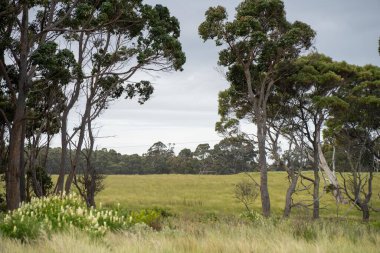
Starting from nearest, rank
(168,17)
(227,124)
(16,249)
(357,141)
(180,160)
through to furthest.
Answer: (16,249)
(168,17)
(227,124)
(357,141)
(180,160)

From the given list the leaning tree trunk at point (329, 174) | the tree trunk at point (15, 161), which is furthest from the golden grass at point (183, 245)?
the leaning tree trunk at point (329, 174)

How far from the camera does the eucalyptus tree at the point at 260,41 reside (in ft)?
69.1

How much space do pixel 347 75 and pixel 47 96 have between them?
694 inches

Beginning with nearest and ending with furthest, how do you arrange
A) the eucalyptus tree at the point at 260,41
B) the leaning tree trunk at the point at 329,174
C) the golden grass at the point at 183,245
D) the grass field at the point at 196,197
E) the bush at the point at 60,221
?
the golden grass at the point at 183,245 → the bush at the point at 60,221 → the eucalyptus tree at the point at 260,41 → the leaning tree trunk at the point at 329,174 → the grass field at the point at 196,197

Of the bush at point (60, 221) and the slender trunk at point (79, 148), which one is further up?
the slender trunk at point (79, 148)

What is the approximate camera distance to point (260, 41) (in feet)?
67.9

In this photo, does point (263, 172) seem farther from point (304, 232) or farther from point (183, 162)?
point (183, 162)

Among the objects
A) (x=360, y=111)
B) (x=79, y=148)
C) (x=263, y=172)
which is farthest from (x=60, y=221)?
(x=360, y=111)

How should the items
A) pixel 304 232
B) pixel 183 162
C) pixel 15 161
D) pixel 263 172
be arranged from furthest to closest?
pixel 183 162, pixel 263 172, pixel 15 161, pixel 304 232

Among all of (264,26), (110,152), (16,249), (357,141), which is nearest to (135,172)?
(110,152)

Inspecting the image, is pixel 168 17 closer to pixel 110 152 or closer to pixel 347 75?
pixel 347 75

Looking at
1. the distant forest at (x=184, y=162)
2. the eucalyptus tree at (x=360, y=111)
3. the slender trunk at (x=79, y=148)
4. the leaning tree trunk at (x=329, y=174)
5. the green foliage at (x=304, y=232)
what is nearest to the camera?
the green foliage at (x=304, y=232)

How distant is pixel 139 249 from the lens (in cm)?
619

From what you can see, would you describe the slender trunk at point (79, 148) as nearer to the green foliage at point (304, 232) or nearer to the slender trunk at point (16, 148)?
the slender trunk at point (16, 148)
